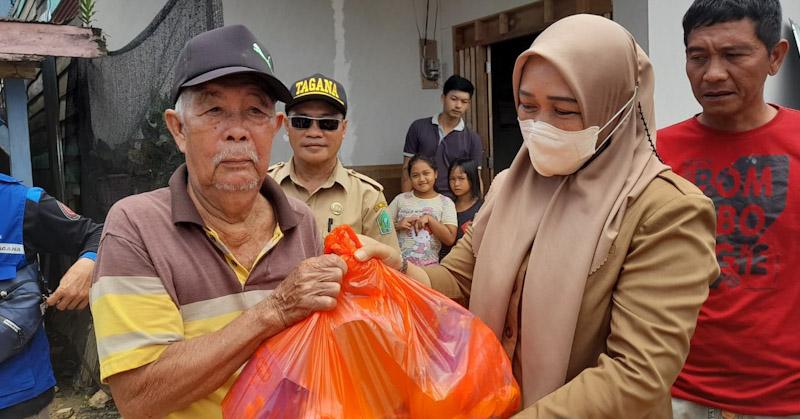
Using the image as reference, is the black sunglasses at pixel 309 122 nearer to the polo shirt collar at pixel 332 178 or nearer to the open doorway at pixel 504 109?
the polo shirt collar at pixel 332 178

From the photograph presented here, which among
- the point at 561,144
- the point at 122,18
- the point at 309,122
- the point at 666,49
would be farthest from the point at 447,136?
the point at 561,144

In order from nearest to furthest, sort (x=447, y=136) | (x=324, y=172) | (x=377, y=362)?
(x=377, y=362)
(x=324, y=172)
(x=447, y=136)

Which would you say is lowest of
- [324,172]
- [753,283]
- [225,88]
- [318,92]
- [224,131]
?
[753,283]

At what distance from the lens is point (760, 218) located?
2.02 metres

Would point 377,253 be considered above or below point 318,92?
below

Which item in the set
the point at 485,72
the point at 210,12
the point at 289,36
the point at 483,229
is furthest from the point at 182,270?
the point at 485,72

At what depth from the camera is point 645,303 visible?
1387 millimetres

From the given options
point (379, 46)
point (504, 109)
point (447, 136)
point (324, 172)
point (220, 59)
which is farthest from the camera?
point (504, 109)

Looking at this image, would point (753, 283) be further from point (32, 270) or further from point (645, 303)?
point (32, 270)

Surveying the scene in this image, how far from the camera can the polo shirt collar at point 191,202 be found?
57.9 inches

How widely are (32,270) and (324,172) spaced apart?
4.61 ft

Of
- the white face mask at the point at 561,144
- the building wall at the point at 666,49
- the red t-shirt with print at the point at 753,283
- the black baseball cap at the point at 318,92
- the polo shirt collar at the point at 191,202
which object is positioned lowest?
the red t-shirt with print at the point at 753,283

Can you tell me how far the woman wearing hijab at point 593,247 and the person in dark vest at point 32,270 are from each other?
1.54 meters

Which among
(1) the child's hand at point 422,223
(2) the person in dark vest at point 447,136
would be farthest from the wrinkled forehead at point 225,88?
(2) the person in dark vest at point 447,136
